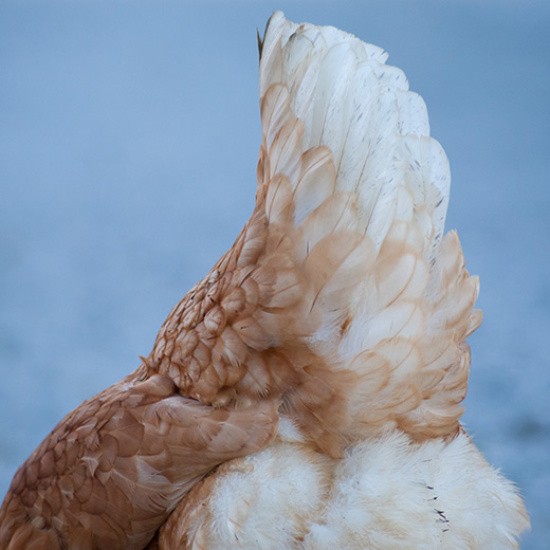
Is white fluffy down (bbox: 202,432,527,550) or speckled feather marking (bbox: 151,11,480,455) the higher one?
speckled feather marking (bbox: 151,11,480,455)

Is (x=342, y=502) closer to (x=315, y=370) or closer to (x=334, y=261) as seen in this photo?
(x=315, y=370)

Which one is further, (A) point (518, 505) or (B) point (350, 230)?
(A) point (518, 505)

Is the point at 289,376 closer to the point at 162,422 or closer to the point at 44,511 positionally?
the point at 162,422

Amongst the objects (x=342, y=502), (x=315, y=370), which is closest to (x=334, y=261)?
(x=315, y=370)

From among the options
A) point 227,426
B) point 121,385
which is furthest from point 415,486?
point 121,385

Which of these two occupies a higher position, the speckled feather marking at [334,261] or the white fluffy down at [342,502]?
the speckled feather marking at [334,261]
